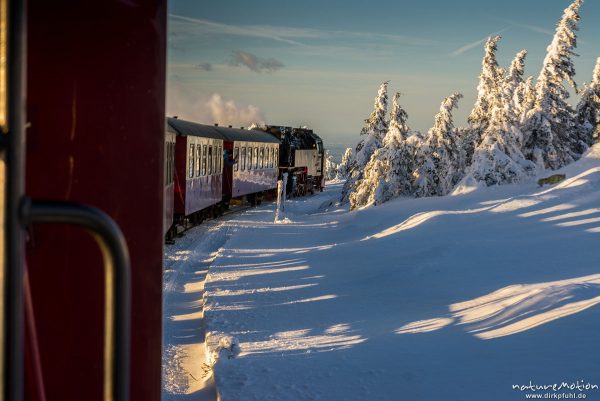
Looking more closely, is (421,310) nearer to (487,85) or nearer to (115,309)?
(115,309)

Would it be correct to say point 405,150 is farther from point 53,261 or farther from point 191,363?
point 53,261

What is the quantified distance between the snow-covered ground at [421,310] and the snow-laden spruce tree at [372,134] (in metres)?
19.6

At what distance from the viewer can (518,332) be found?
7.42 metres

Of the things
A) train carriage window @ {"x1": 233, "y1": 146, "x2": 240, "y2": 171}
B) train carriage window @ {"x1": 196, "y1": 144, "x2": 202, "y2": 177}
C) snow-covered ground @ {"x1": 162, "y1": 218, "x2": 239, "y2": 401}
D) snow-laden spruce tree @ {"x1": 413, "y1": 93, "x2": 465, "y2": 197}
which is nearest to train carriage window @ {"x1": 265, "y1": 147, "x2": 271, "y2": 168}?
train carriage window @ {"x1": 233, "y1": 146, "x2": 240, "y2": 171}

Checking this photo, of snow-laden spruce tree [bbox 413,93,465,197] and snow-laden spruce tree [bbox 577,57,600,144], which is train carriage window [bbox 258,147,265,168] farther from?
snow-laden spruce tree [bbox 577,57,600,144]

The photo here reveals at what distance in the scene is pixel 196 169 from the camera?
21203 millimetres

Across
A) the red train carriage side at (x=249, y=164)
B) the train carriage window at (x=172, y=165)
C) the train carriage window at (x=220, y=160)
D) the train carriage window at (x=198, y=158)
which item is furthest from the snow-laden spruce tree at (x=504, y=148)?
the train carriage window at (x=172, y=165)

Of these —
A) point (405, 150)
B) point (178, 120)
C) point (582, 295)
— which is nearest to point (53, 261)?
point (582, 295)

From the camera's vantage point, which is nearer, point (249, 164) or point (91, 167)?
point (91, 167)

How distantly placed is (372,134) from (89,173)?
39.1 m

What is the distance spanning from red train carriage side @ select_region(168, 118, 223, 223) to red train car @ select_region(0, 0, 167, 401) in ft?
54.3

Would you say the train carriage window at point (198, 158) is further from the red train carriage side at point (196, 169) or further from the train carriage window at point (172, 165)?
the train carriage window at point (172, 165)

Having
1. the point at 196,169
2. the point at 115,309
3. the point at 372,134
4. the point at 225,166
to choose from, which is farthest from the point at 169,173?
the point at 372,134

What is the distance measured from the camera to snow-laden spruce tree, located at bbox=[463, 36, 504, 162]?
39.6 metres
